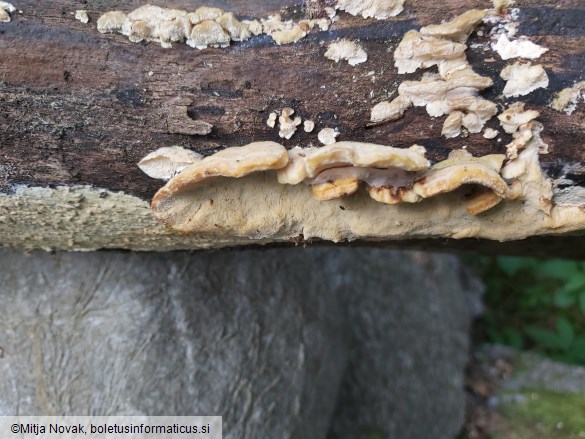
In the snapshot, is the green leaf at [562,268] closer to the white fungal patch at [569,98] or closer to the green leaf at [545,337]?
the green leaf at [545,337]

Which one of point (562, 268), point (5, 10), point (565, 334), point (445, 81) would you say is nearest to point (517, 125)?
point (445, 81)

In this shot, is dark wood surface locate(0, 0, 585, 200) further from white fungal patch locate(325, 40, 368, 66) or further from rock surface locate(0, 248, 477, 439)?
rock surface locate(0, 248, 477, 439)

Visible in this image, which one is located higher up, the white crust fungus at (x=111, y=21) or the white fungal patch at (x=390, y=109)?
the white crust fungus at (x=111, y=21)

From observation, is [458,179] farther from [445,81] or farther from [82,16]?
[82,16]

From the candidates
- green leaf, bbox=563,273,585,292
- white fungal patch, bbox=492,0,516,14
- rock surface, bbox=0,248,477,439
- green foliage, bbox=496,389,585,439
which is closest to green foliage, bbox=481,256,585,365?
green leaf, bbox=563,273,585,292

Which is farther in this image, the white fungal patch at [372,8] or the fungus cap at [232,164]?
the white fungal patch at [372,8]

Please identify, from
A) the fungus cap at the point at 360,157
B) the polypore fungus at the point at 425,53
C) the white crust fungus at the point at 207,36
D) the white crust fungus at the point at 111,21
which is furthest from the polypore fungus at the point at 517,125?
the white crust fungus at the point at 111,21
